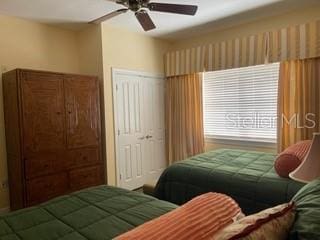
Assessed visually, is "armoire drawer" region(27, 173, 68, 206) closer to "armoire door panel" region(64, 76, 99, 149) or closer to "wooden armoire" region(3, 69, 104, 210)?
"wooden armoire" region(3, 69, 104, 210)

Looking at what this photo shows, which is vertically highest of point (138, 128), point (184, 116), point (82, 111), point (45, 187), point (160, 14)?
point (160, 14)

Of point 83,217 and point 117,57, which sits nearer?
point 83,217

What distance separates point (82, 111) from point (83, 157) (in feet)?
2.04

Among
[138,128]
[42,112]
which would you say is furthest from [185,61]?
[42,112]

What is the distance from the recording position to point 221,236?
2.65ft

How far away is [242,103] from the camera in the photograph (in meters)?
3.97

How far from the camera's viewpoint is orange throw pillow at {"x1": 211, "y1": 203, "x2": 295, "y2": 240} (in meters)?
0.80

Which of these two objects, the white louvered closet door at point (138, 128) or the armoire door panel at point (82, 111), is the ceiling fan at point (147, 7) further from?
the white louvered closet door at point (138, 128)

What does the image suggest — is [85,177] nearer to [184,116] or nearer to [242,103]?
[184,116]

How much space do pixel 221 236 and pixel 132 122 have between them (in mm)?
3362

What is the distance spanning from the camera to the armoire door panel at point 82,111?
3.24 metres

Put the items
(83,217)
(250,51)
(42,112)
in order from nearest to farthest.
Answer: (83,217) → (42,112) → (250,51)

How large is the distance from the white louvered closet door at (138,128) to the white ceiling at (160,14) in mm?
899

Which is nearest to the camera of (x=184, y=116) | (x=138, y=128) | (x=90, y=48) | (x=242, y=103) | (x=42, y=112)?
(x=42, y=112)
